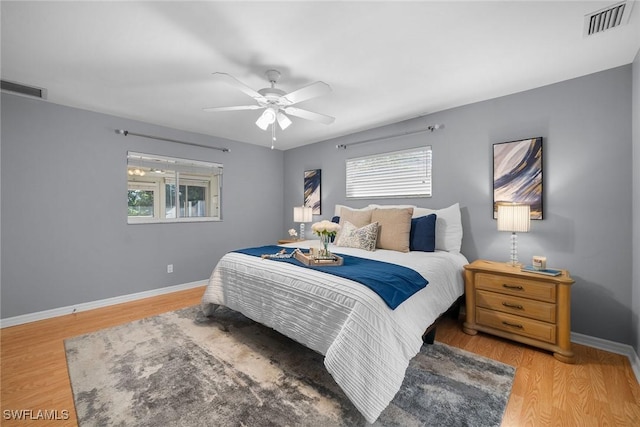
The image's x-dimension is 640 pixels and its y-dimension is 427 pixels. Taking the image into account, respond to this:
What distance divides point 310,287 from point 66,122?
11.7ft

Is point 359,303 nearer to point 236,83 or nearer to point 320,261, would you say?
point 320,261

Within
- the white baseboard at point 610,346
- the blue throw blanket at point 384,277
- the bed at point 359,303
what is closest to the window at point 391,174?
the bed at point 359,303

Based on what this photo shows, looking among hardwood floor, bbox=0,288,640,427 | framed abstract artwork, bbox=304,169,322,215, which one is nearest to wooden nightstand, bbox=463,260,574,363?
hardwood floor, bbox=0,288,640,427

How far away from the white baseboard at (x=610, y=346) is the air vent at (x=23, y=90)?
5.76 m

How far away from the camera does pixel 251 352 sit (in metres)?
2.23

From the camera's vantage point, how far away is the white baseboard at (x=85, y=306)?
283cm

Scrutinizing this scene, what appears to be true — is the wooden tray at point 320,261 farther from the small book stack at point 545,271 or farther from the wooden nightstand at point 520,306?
the small book stack at point 545,271

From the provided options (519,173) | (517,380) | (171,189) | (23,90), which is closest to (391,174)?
(519,173)

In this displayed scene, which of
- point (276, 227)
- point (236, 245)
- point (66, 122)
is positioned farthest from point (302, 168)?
point (66, 122)

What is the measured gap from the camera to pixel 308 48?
2004mm

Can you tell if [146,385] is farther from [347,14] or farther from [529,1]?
[529,1]

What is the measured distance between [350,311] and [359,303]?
82mm

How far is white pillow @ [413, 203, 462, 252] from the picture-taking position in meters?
A: 2.96

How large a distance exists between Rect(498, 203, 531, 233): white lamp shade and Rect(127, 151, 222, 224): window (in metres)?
4.03
